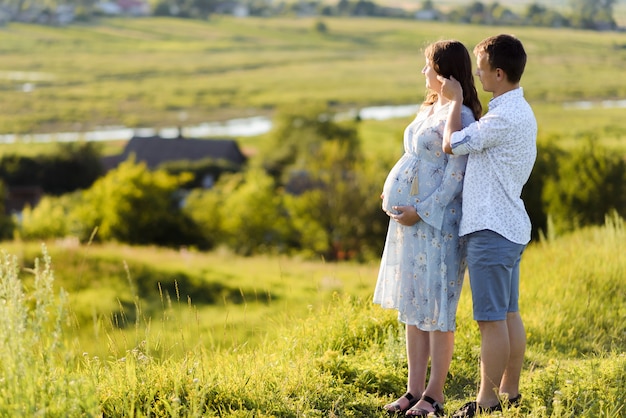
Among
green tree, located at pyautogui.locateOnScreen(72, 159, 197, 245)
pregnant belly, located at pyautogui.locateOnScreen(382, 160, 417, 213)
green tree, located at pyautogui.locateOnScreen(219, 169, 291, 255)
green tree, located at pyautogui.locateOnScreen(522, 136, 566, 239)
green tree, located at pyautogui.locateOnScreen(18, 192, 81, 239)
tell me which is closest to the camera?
pregnant belly, located at pyautogui.locateOnScreen(382, 160, 417, 213)

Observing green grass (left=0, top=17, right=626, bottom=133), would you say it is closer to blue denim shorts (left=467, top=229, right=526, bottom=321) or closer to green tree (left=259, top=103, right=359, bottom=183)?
green tree (left=259, top=103, right=359, bottom=183)

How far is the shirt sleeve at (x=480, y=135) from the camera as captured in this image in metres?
3.77

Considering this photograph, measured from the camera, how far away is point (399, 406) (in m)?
4.16

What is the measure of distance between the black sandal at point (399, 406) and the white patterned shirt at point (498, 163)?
975 millimetres

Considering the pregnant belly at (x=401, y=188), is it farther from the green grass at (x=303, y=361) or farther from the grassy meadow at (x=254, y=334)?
the green grass at (x=303, y=361)

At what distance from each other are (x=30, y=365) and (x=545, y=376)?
2841mm

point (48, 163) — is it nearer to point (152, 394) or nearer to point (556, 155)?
point (556, 155)

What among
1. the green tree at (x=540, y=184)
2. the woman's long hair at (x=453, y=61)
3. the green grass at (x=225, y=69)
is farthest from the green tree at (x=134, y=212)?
the green grass at (x=225, y=69)

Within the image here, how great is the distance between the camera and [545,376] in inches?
175

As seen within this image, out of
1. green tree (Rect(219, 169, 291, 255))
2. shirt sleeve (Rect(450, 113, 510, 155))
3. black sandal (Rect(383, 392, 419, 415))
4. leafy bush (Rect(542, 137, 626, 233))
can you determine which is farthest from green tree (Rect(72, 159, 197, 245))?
shirt sleeve (Rect(450, 113, 510, 155))

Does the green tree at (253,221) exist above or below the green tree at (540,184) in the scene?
below

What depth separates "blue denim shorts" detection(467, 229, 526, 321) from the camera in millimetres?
3852

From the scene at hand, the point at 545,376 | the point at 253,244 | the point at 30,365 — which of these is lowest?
the point at 253,244

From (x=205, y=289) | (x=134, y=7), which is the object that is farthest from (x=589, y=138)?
(x=134, y=7)
